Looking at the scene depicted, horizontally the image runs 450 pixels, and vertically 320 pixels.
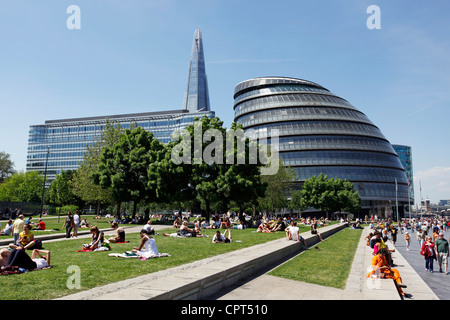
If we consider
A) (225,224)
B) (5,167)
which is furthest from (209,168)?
(5,167)

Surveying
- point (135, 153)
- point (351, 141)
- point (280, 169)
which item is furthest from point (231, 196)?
point (351, 141)

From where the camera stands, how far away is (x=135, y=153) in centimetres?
4116

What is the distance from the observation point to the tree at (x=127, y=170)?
132ft

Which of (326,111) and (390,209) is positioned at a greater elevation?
(326,111)

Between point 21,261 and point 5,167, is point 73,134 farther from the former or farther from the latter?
point 21,261

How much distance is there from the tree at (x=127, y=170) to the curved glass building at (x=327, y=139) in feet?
160

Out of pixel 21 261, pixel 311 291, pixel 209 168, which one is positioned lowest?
pixel 311 291

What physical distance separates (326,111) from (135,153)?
60.2 meters

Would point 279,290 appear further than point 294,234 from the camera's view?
No

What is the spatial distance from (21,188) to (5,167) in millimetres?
16085

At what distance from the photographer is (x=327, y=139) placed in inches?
3297

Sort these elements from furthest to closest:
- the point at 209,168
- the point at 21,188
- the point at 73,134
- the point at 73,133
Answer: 1. the point at 73,133
2. the point at 73,134
3. the point at 21,188
4. the point at 209,168

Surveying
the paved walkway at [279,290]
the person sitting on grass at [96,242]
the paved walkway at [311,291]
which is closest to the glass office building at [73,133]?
the person sitting on grass at [96,242]
